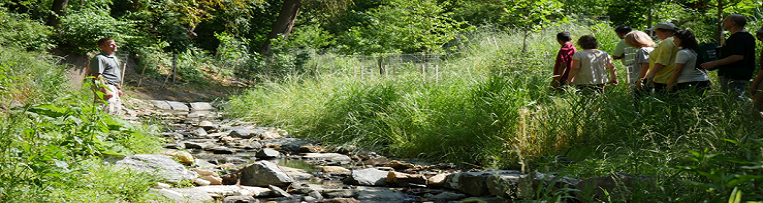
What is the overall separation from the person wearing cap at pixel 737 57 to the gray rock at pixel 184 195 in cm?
451

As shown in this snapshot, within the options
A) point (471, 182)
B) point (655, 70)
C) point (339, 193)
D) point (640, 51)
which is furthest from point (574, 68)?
point (339, 193)

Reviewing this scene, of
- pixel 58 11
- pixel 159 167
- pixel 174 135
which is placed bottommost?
pixel 174 135

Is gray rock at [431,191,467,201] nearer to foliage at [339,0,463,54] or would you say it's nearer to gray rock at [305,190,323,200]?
gray rock at [305,190,323,200]

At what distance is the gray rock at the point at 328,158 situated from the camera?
6.88m

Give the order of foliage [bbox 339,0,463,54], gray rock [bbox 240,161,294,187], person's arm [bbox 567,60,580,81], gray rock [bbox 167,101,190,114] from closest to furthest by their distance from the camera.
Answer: gray rock [bbox 240,161,294,187]
person's arm [bbox 567,60,580,81]
gray rock [bbox 167,101,190,114]
foliage [bbox 339,0,463,54]

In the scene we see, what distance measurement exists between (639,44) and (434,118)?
235 centimetres

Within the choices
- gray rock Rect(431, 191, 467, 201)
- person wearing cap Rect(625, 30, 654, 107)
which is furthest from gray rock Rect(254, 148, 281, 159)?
person wearing cap Rect(625, 30, 654, 107)

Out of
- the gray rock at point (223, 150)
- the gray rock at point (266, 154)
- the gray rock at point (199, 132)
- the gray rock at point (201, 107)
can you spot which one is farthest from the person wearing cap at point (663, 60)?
the gray rock at point (201, 107)

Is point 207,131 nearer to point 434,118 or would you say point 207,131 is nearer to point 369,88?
point 369,88

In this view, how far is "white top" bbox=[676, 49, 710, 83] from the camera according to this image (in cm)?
568

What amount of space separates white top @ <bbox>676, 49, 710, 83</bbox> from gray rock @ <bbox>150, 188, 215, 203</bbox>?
432 centimetres

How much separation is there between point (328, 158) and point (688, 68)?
384 cm

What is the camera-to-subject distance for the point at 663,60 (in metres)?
5.93

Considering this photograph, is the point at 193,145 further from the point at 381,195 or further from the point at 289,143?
the point at 381,195
